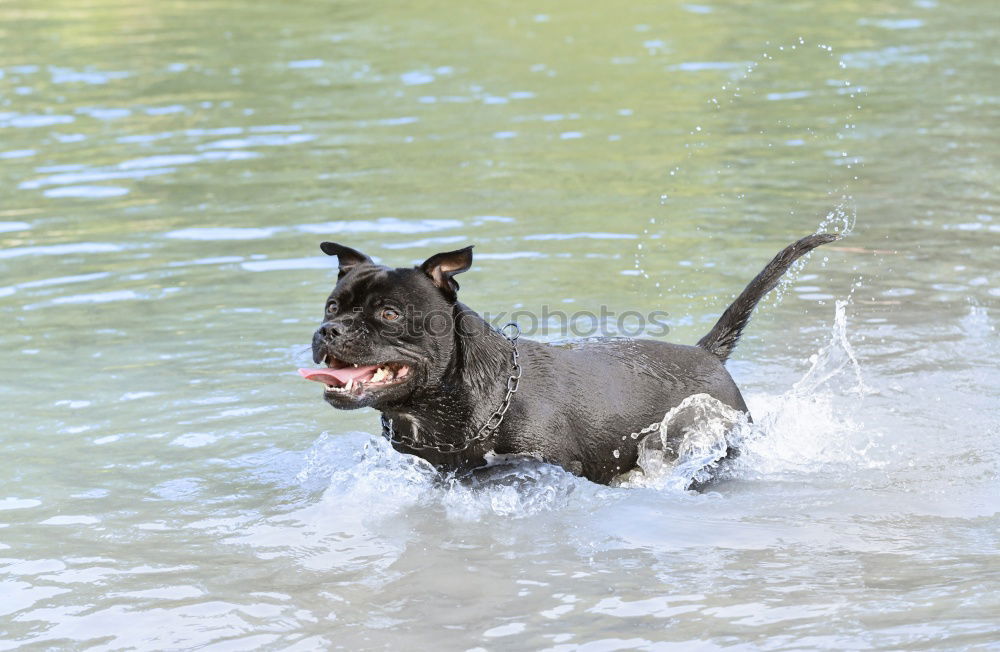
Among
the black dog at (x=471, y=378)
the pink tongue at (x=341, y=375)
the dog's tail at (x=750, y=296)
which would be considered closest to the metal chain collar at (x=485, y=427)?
the black dog at (x=471, y=378)

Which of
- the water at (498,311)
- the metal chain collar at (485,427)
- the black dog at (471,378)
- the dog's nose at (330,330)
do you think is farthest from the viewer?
the metal chain collar at (485,427)

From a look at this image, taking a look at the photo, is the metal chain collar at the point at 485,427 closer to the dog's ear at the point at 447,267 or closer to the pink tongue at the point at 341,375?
the dog's ear at the point at 447,267

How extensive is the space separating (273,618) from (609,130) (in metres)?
10.3

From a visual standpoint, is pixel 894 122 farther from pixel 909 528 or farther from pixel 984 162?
pixel 909 528

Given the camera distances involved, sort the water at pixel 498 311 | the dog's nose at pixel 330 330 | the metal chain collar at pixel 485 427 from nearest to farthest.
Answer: the water at pixel 498 311 < the dog's nose at pixel 330 330 < the metal chain collar at pixel 485 427

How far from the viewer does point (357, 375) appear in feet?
18.8

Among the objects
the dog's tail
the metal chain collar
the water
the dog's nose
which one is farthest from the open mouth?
the dog's tail

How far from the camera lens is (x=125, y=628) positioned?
5102 mm

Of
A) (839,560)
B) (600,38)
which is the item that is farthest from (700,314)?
(600,38)

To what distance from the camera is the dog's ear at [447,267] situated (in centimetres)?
568

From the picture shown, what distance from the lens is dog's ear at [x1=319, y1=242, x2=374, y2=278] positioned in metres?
5.98

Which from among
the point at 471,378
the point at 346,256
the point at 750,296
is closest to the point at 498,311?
the point at 750,296

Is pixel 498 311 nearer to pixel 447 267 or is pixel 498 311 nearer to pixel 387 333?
pixel 447 267

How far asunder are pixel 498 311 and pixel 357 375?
11.2ft
